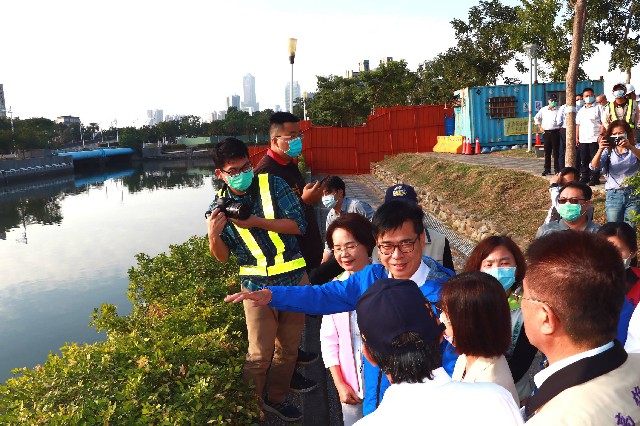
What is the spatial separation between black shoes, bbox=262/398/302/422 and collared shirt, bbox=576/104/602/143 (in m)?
7.59

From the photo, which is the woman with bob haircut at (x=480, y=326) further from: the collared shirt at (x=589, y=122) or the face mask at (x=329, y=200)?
the collared shirt at (x=589, y=122)

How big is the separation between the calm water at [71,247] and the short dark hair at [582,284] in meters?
10.7

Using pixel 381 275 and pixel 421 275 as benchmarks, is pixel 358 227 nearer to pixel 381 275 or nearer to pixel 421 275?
pixel 381 275

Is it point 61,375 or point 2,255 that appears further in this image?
point 2,255

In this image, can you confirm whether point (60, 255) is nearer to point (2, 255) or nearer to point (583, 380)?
point (2, 255)

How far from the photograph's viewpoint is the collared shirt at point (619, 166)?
522 centimetres

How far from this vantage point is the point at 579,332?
1449 mm

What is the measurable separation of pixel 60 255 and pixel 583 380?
21325 millimetres

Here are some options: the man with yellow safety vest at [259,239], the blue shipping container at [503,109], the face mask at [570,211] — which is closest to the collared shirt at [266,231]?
the man with yellow safety vest at [259,239]

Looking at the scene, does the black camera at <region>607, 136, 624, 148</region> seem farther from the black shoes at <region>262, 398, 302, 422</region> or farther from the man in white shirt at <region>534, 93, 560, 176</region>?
the man in white shirt at <region>534, 93, 560, 176</region>

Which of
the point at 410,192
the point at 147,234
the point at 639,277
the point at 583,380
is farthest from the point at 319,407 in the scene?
the point at 147,234

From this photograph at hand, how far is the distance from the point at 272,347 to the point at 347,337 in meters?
0.80

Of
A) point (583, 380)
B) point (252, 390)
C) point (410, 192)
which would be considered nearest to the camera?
point (583, 380)

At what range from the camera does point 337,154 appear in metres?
22.9
